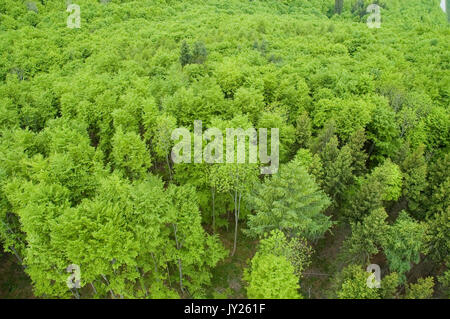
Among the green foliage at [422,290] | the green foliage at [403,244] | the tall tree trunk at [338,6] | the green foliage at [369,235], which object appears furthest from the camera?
the tall tree trunk at [338,6]

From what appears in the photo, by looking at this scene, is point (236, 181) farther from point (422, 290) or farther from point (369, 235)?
point (422, 290)

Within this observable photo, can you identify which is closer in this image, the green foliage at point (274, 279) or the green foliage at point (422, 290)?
the green foliage at point (274, 279)

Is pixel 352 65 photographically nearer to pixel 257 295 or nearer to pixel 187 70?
pixel 187 70

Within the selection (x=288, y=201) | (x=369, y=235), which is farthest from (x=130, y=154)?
(x=369, y=235)

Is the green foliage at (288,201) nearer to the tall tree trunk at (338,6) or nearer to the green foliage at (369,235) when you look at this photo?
the green foliage at (369,235)

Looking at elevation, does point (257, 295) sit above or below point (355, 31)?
Answer: below

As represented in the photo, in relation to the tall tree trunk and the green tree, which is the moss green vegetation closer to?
the green tree

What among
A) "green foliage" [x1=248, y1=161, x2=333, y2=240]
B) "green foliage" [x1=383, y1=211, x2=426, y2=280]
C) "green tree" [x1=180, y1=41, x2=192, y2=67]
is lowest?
"green foliage" [x1=383, y1=211, x2=426, y2=280]

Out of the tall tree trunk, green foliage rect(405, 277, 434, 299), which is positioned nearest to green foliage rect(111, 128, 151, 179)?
green foliage rect(405, 277, 434, 299)

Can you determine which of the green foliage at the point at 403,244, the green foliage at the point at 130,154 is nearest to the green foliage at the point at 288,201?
the green foliage at the point at 403,244

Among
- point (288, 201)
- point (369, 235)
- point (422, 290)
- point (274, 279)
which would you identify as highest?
point (288, 201)
